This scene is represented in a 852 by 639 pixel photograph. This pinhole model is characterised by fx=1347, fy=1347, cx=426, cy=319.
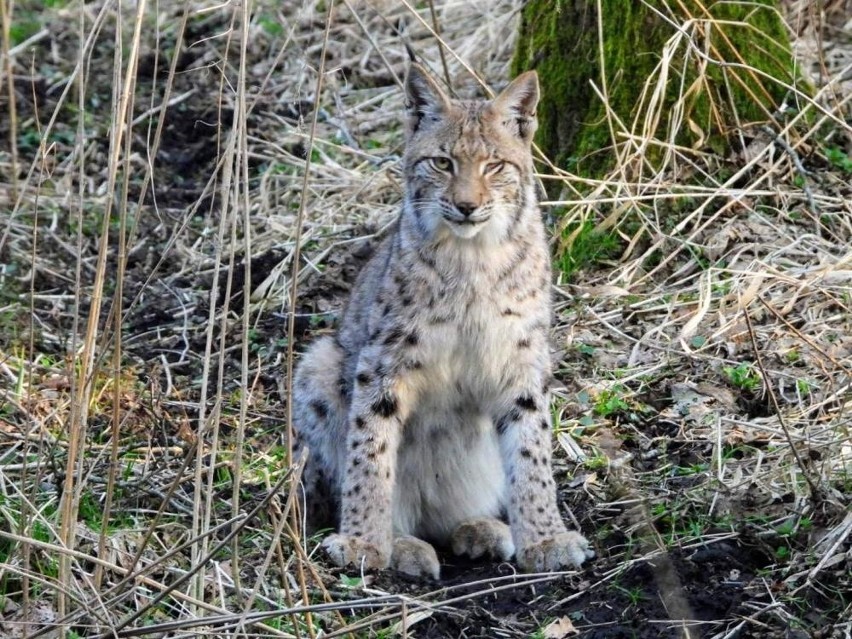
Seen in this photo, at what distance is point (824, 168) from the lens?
718 centimetres

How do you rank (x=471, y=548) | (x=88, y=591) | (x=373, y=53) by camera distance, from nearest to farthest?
(x=88, y=591), (x=471, y=548), (x=373, y=53)

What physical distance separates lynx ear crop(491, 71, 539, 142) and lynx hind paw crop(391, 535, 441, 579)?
65.6 inches

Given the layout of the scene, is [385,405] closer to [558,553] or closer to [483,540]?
[483,540]

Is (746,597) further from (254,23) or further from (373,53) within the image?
(254,23)

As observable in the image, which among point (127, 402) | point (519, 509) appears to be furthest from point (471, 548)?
point (127, 402)

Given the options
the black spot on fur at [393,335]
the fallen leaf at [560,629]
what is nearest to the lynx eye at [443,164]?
the black spot on fur at [393,335]

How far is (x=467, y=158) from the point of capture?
5129 mm

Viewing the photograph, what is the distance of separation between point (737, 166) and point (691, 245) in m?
0.60

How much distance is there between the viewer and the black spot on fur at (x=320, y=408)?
5.54 metres

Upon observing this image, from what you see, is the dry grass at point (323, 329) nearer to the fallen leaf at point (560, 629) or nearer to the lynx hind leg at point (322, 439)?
the fallen leaf at point (560, 629)

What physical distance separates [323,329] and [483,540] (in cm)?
196

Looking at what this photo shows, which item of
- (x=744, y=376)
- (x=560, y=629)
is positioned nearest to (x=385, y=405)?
(x=560, y=629)

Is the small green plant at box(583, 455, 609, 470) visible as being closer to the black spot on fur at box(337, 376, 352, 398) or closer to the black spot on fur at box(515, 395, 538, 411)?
the black spot on fur at box(515, 395, 538, 411)

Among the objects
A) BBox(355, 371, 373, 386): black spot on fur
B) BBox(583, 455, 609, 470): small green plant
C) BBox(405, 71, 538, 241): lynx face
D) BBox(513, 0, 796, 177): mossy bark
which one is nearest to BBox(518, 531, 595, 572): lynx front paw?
BBox(583, 455, 609, 470): small green plant
